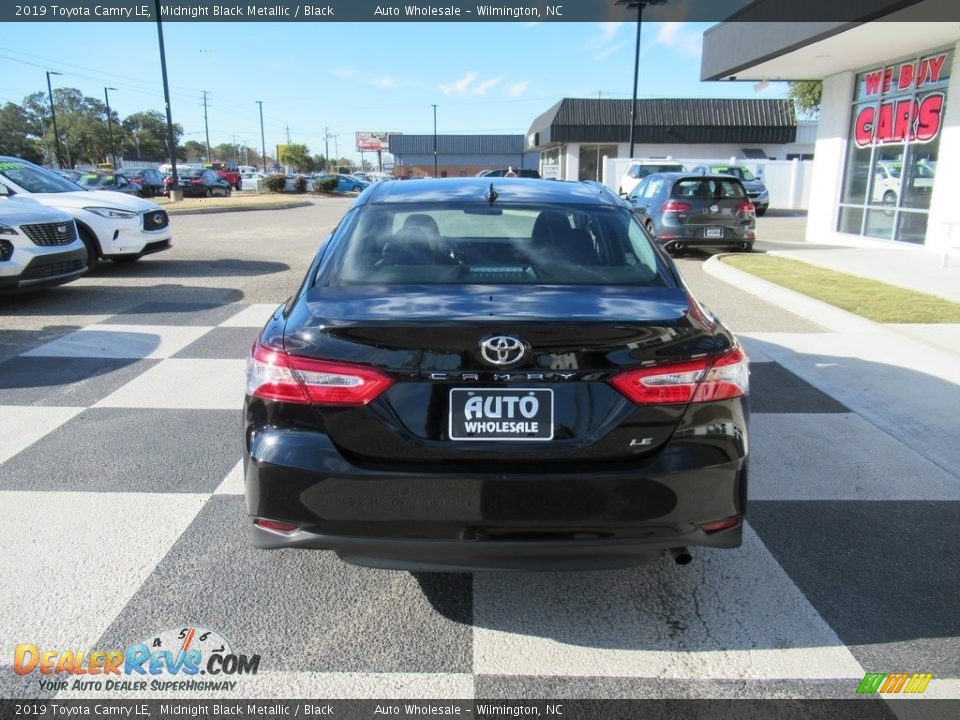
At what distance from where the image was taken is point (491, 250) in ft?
10.6

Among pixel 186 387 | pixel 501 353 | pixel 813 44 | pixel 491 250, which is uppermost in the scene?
pixel 813 44

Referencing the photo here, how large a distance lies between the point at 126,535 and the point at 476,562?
1.88 metres

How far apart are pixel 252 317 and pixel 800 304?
6369 millimetres

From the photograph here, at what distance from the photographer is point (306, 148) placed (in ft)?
343

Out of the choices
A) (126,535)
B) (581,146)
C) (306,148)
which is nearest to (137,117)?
(306,148)

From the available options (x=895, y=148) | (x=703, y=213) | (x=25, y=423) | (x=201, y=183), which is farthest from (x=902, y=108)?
(x=201, y=183)

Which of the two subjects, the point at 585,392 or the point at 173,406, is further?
the point at 173,406

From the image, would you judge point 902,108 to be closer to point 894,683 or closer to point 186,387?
point 186,387

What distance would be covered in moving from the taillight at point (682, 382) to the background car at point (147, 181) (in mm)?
35948

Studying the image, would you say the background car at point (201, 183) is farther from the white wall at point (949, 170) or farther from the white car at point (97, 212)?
the white wall at point (949, 170)

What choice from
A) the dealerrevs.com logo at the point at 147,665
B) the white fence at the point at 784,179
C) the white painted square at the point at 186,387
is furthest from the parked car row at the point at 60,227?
the white fence at the point at 784,179

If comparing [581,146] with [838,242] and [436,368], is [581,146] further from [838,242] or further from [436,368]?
[436,368]

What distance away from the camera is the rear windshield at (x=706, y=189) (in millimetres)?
13602

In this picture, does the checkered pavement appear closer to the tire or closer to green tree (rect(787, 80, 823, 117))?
the tire
